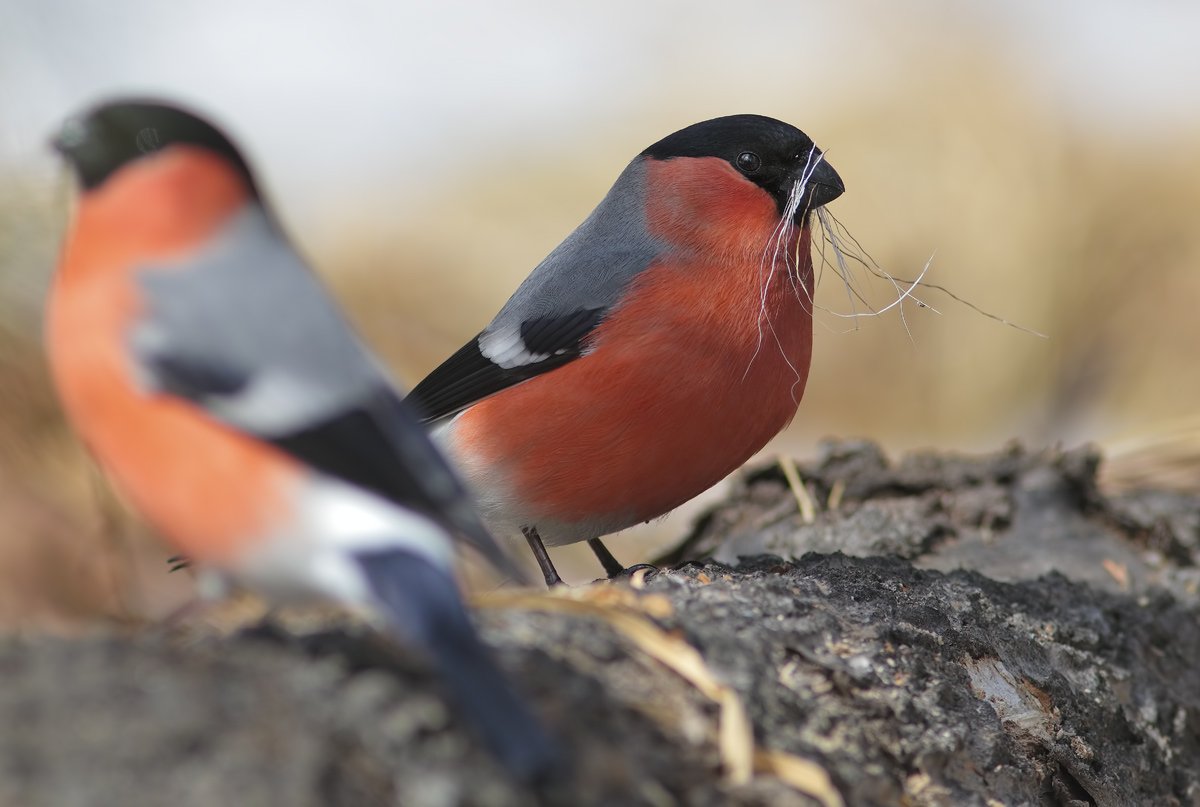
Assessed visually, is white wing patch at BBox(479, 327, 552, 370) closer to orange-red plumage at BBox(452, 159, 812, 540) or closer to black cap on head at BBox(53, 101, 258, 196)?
orange-red plumage at BBox(452, 159, 812, 540)

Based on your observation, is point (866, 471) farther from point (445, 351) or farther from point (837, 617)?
point (445, 351)

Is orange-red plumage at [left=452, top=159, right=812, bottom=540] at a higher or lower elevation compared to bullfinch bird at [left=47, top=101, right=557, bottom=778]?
lower

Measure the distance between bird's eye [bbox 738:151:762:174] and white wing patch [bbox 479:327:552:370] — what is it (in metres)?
0.63

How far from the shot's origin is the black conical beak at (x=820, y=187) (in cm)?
279

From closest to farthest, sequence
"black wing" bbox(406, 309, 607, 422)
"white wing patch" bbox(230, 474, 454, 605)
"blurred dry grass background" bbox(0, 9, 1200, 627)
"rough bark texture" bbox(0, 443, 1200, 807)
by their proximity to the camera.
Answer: "rough bark texture" bbox(0, 443, 1200, 807) < "white wing patch" bbox(230, 474, 454, 605) < "black wing" bbox(406, 309, 607, 422) < "blurred dry grass background" bbox(0, 9, 1200, 627)

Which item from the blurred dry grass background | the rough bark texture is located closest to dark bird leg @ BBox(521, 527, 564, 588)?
the rough bark texture

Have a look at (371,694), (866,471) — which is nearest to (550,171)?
(866,471)

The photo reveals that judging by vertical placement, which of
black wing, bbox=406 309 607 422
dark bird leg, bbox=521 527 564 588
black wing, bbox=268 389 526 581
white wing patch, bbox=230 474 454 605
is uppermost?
black wing, bbox=268 389 526 581

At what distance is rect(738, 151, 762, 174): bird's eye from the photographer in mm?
2842

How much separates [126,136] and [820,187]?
5.41 ft

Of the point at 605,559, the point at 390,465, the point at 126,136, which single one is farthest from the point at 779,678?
the point at 605,559

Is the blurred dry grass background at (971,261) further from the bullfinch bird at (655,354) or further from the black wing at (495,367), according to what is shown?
the bullfinch bird at (655,354)

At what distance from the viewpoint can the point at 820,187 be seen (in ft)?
9.19

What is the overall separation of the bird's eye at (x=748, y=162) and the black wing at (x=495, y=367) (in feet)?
1.61
